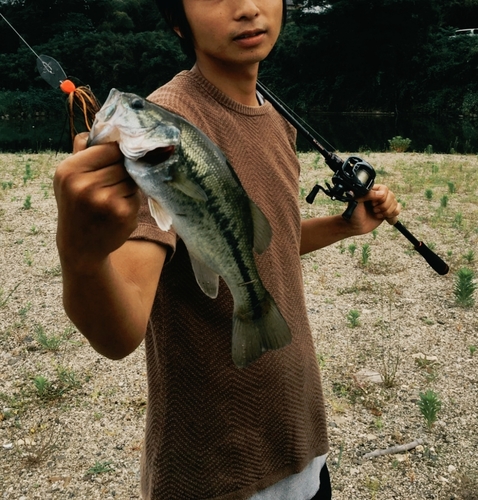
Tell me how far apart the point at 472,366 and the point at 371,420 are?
3.47ft

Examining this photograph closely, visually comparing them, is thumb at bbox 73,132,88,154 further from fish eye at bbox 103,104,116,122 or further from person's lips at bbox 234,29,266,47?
person's lips at bbox 234,29,266,47

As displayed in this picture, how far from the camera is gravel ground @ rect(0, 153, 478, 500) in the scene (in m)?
2.91

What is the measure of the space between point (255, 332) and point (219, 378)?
7.9 inches

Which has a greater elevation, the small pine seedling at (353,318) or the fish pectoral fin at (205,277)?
the fish pectoral fin at (205,277)

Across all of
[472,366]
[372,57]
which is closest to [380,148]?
[472,366]

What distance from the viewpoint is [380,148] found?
57.9 feet

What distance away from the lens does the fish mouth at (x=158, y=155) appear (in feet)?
2.86

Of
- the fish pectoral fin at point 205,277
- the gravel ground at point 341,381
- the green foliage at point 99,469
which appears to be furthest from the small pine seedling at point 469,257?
the fish pectoral fin at point 205,277

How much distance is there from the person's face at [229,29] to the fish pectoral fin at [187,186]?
665mm

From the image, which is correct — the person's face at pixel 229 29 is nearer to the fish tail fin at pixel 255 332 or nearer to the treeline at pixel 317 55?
the fish tail fin at pixel 255 332

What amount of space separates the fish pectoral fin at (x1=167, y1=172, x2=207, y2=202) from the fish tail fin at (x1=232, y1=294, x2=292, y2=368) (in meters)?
0.33

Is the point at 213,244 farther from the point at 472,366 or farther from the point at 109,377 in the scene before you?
the point at 472,366

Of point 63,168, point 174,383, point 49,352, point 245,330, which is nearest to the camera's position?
point 63,168

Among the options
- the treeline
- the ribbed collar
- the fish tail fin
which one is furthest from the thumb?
the treeline
